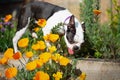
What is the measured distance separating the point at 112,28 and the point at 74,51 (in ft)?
2.13

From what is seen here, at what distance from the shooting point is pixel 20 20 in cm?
650

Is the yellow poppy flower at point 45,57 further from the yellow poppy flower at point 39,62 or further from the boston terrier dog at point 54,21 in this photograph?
the boston terrier dog at point 54,21

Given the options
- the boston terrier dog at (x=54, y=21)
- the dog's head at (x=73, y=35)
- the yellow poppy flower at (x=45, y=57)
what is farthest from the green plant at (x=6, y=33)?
the yellow poppy flower at (x=45, y=57)

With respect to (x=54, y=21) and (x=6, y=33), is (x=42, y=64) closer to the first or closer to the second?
(x=54, y=21)

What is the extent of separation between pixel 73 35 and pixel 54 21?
1.46 ft

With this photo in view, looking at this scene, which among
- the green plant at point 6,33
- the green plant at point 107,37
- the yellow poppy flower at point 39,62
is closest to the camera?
the yellow poppy flower at point 39,62

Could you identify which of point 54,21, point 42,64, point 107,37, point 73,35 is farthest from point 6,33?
point 42,64

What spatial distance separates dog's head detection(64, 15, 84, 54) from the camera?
19.4ft

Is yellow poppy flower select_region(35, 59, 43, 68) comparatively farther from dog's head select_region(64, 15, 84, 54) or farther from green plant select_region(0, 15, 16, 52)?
green plant select_region(0, 15, 16, 52)

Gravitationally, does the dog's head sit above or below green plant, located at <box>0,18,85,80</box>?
above

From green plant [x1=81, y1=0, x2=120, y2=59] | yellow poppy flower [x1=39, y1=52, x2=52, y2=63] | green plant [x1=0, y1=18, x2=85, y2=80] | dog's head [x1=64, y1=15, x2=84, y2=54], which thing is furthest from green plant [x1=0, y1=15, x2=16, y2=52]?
yellow poppy flower [x1=39, y1=52, x2=52, y2=63]

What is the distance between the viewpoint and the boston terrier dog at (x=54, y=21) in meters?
5.92

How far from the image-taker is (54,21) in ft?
20.4

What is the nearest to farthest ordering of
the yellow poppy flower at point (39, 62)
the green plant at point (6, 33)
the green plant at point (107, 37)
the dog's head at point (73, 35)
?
the yellow poppy flower at point (39, 62) → the green plant at point (107, 37) → the dog's head at point (73, 35) → the green plant at point (6, 33)
